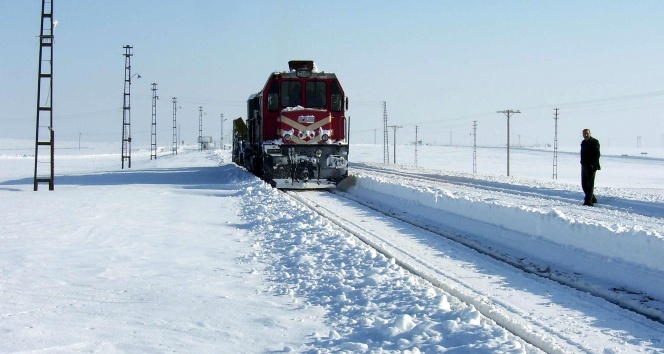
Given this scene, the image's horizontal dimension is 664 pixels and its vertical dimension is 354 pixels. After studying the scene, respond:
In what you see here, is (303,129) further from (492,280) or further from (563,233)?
(492,280)

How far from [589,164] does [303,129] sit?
947 cm

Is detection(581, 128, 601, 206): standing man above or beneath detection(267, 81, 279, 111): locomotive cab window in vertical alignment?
beneath

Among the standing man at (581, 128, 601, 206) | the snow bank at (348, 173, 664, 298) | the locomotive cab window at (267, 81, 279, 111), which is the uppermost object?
the locomotive cab window at (267, 81, 279, 111)

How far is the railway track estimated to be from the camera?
19.4 ft

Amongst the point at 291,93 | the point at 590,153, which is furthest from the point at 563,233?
the point at 291,93

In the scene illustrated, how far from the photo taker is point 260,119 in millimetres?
24312

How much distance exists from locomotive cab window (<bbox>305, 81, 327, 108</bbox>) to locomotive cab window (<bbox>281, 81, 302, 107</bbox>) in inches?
11.5

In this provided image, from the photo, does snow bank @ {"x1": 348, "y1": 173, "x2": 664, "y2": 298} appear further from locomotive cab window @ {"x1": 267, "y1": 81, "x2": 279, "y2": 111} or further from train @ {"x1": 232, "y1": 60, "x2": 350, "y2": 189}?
locomotive cab window @ {"x1": 267, "y1": 81, "x2": 279, "y2": 111}

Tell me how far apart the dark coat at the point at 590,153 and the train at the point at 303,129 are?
28.0 feet

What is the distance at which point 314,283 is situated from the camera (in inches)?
307

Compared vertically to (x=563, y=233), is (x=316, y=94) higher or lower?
higher

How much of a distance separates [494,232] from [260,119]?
13511mm

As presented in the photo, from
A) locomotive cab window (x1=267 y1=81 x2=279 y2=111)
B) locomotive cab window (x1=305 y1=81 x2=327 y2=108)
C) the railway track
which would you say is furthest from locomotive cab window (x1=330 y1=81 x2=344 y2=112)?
the railway track

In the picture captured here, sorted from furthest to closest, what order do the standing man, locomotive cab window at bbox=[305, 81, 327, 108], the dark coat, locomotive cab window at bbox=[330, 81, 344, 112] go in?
locomotive cab window at bbox=[330, 81, 344, 112] < locomotive cab window at bbox=[305, 81, 327, 108] < the dark coat < the standing man
